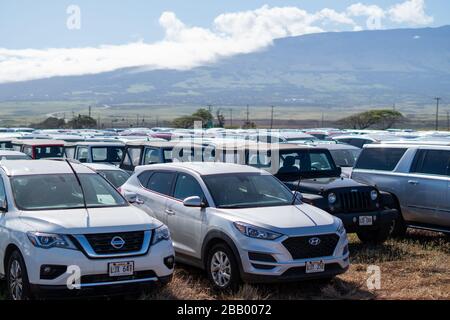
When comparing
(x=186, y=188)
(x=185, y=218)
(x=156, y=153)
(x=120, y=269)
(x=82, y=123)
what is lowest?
(x=82, y=123)

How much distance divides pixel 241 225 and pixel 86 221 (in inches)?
72.8

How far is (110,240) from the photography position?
315 inches

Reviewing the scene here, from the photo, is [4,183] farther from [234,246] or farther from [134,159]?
[134,159]

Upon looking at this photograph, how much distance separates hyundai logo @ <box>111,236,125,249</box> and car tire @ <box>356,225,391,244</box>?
16.7ft

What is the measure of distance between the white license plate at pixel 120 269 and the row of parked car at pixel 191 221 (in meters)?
0.01

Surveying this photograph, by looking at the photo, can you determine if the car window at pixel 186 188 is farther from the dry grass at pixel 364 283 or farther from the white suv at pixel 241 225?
the dry grass at pixel 364 283

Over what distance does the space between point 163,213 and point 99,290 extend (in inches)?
104

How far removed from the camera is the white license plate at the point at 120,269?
7.89 m

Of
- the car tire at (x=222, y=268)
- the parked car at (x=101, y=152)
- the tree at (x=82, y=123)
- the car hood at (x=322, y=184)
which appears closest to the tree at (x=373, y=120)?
the tree at (x=82, y=123)

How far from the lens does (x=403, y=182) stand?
513 inches

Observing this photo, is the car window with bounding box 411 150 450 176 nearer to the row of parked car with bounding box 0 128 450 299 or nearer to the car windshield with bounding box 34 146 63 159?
the row of parked car with bounding box 0 128 450 299

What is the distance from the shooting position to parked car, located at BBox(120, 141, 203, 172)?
1692 cm

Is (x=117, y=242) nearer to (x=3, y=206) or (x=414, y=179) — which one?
(x=3, y=206)

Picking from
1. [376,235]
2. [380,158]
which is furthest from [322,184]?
[380,158]
